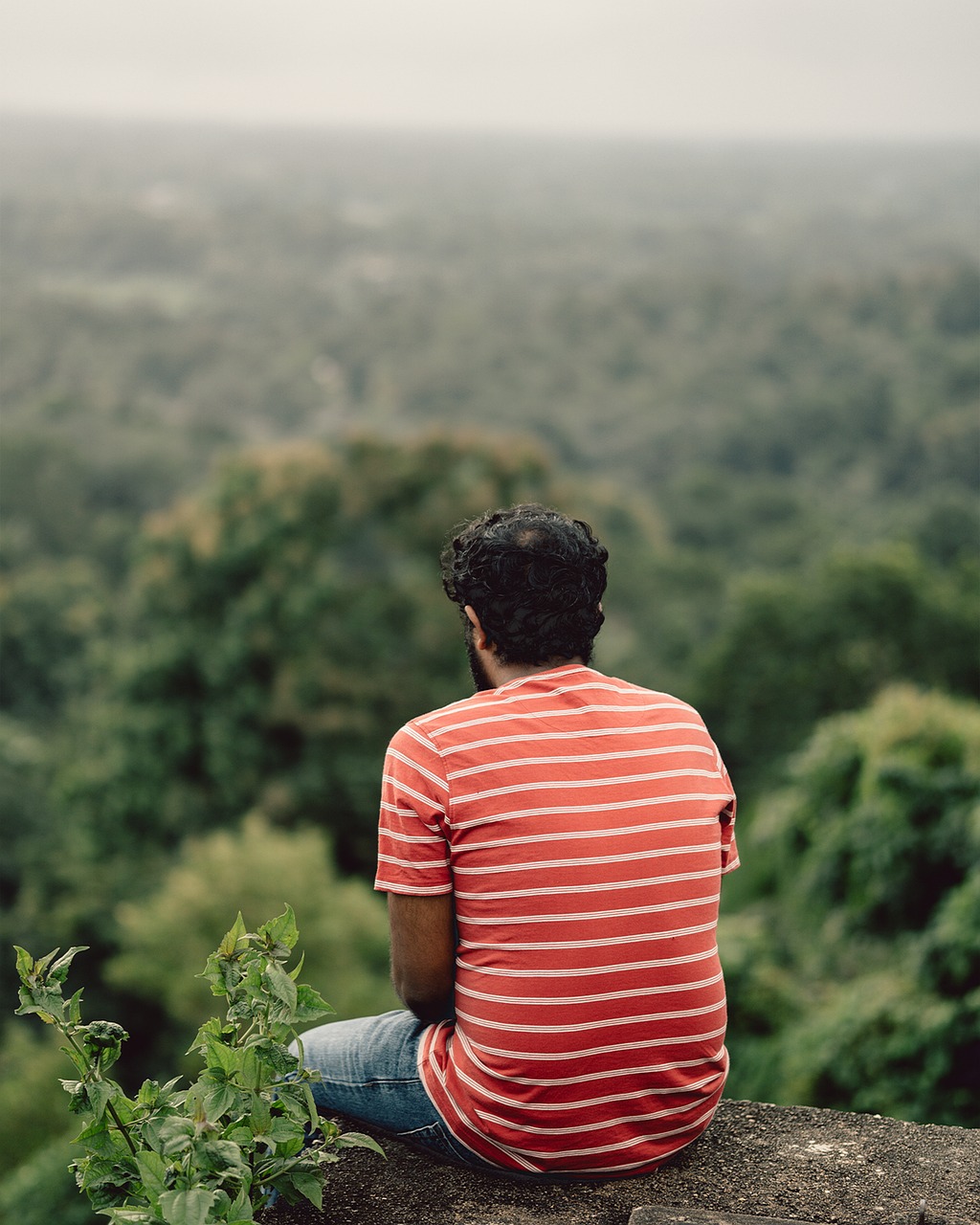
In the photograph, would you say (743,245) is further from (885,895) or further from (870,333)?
(885,895)

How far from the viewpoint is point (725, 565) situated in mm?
34000

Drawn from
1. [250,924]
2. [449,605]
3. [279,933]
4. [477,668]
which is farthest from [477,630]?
[449,605]

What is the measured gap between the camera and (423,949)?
2.20 meters

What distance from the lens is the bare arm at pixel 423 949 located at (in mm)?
2156

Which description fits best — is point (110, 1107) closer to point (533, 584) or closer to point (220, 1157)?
point (220, 1157)

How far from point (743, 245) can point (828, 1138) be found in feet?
385

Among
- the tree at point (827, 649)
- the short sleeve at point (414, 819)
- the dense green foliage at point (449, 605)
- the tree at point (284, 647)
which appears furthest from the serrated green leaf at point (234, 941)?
the tree at point (827, 649)

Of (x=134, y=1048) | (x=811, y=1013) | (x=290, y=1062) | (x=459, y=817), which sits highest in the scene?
(x=459, y=817)

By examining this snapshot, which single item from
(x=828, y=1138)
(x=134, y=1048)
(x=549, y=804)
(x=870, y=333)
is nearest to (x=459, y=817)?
(x=549, y=804)

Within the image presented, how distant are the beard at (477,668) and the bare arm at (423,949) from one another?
43cm

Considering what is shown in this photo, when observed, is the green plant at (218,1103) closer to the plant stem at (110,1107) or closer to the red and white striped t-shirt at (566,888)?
the plant stem at (110,1107)

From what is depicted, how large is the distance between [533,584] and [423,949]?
Result: 691 millimetres

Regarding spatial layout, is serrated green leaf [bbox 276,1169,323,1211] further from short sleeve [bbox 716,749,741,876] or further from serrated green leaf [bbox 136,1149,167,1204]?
short sleeve [bbox 716,749,741,876]

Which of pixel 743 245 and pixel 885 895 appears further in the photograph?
pixel 743 245
